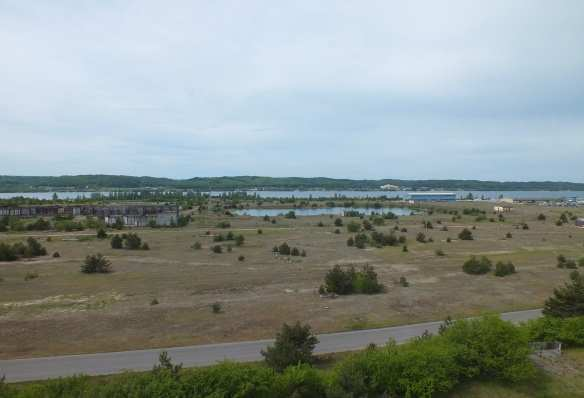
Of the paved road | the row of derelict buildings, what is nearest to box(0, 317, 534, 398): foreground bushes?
the paved road

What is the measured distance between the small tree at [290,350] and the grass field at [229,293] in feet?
12.7

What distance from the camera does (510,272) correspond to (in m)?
35.2

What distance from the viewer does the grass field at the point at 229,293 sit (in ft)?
68.8

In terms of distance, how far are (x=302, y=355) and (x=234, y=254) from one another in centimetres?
3145

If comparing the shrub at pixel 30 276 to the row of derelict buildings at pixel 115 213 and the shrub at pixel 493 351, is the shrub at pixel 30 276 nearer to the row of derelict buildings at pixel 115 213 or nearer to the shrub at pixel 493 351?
the shrub at pixel 493 351

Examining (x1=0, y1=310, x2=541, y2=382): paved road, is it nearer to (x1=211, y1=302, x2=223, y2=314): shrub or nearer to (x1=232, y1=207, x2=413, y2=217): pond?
(x1=211, y1=302, x2=223, y2=314): shrub

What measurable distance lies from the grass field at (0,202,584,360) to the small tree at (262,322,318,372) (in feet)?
12.7

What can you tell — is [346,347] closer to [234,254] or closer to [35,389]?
[35,389]

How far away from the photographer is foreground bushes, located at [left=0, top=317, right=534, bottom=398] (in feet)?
39.0

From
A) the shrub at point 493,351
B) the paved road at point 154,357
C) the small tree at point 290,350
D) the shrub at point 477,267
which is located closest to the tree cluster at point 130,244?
the shrub at point 477,267

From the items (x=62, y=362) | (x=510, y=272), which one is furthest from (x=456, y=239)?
(x=62, y=362)

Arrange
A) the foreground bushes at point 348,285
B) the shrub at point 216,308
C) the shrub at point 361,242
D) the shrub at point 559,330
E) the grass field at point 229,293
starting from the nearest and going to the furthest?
the shrub at point 559,330, the grass field at point 229,293, the shrub at point 216,308, the foreground bushes at point 348,285, the shrub at point 361,242

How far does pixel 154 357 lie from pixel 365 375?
851 centimetres

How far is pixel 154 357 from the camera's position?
57.4ft
